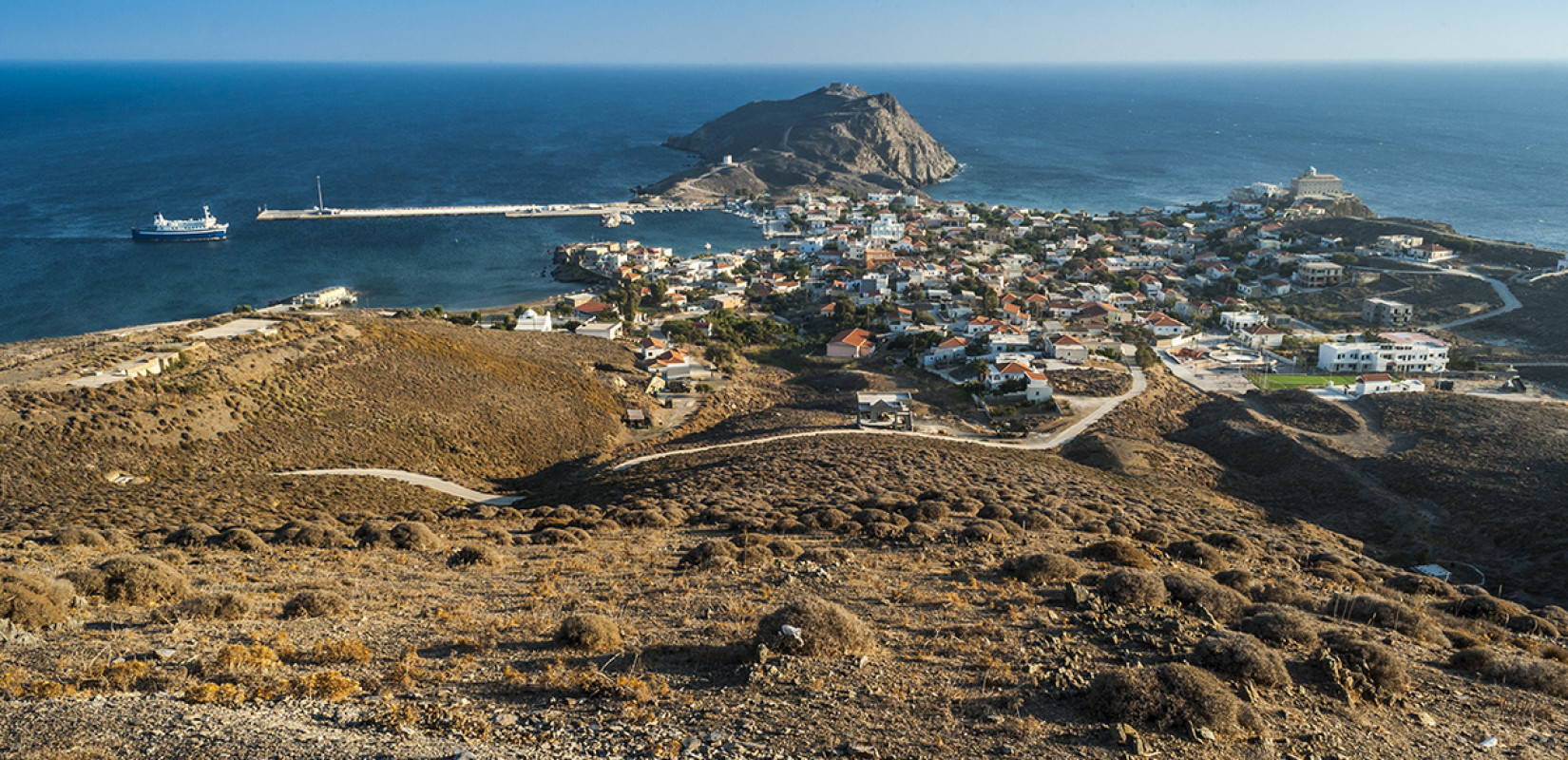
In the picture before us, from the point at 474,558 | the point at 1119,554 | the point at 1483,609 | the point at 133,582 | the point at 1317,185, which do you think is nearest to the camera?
the point at 133,582

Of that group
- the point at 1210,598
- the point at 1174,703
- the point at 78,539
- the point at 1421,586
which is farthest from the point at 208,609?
the point at 1421,586

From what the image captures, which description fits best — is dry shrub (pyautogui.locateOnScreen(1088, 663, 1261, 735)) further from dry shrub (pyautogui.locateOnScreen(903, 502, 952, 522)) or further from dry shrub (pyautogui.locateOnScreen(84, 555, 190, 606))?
dry shrub (pyautogui.locateOnScreen(84, 555, 190, 606))

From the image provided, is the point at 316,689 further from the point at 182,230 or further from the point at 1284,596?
the point at 182,230

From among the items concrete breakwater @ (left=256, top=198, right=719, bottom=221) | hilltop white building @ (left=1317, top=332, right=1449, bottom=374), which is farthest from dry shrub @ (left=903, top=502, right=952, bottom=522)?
concrete breakwater @ (left=256, top=198, right=719, bottom=221)

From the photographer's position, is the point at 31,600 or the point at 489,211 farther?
the point at 489,211

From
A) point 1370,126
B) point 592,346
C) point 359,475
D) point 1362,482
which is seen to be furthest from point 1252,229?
point 1370,126

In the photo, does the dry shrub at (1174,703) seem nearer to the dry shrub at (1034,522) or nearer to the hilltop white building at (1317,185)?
the dry shrub at (1034,522)

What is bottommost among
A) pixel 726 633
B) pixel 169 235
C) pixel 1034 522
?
pixel 1034 522
